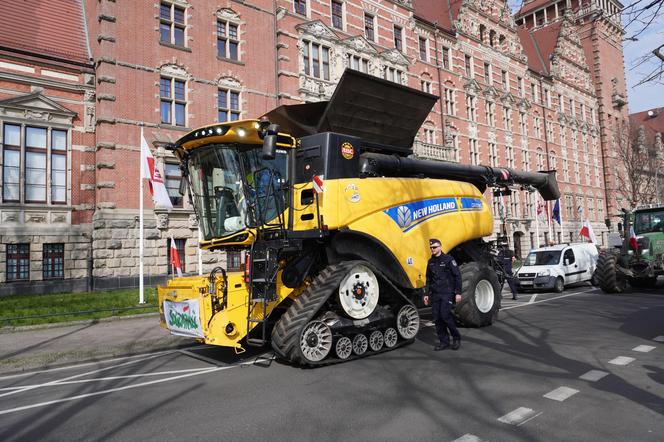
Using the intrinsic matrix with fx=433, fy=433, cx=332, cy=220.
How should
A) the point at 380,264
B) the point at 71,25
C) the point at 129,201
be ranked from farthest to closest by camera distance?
the point at 71,25 → the point at 129,201 → the point at 380,264

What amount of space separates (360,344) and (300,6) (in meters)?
24.6

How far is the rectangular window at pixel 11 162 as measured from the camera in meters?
17.8

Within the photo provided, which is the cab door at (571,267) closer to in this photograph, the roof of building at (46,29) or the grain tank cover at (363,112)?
the grain tank cover at (363,112)

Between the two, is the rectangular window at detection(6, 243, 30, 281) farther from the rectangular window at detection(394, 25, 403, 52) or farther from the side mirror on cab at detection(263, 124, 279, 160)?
the rectangular window at detection(394, 25, 403, 52)

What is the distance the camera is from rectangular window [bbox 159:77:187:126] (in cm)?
2092

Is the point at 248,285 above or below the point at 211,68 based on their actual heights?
below

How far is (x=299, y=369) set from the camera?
656 cm

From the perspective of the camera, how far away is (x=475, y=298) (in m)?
9.39

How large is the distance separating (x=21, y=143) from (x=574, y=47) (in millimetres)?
56055

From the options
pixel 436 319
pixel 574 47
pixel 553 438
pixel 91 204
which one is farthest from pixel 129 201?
pixel 574 47

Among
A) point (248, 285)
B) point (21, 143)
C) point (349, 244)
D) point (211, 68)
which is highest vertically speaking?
point (211, 68)

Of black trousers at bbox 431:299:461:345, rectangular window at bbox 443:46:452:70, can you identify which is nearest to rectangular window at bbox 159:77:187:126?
black trousers at bbox 431:299:461:345

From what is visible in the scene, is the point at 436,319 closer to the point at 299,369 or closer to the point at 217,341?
the point at 299,369

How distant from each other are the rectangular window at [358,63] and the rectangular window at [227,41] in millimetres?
7571
